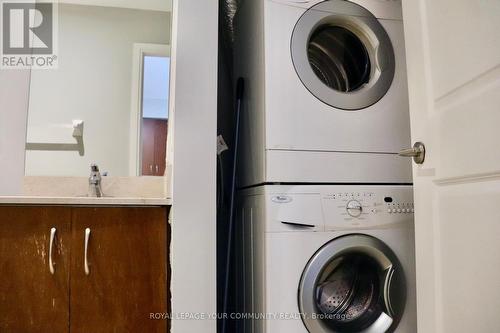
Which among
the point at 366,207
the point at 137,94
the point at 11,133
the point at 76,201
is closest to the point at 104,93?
the point at 137,94

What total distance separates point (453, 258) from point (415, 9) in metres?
0.79

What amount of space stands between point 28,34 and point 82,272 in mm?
1427

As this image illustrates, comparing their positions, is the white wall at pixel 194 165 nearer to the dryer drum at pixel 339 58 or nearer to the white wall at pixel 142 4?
the dryer drum at pixel 339 58

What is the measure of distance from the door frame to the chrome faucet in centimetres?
20

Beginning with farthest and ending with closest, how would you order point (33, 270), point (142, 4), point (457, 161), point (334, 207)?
1. point (142, 4)
2. point (334, 207)
3. point (33, 270)
4. point (457, 161)

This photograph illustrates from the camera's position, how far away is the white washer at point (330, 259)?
1.18m

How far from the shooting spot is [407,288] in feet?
4.22

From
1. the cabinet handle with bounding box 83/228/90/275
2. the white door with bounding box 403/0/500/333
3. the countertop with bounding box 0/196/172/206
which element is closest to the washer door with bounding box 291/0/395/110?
the white door with bounding box 403/0/500/333

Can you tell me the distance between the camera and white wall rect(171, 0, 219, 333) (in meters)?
1.13

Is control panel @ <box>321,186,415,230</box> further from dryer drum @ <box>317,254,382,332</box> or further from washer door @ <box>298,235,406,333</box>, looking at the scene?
dryer drum @ <box>317,254,382,332</box>

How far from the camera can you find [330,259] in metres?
1.23

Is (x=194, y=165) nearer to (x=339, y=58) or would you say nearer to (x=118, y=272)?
(x=118, y=272)

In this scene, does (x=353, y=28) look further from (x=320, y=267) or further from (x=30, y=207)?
(x=30, y=207)

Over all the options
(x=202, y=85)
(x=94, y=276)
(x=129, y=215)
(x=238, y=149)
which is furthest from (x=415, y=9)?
(x=94, y=276)
